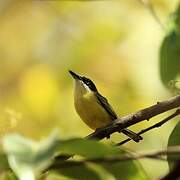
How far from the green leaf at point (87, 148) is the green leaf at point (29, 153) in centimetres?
6

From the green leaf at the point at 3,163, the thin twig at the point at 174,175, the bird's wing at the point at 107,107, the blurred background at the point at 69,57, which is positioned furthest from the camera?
the blurred background at the point at 69,57

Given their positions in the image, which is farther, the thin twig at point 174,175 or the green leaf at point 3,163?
the green leaf at point 3,163

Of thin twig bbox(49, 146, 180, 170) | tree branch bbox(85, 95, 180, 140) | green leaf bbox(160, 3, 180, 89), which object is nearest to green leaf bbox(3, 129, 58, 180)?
thin twig bbox(49, 146, 180, 170)

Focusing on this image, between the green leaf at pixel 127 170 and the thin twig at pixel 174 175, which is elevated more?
the green leaf at pixel 127 170

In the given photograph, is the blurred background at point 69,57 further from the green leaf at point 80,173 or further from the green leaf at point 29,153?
the green leaf at point 29,153

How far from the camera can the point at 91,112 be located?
1.84 m

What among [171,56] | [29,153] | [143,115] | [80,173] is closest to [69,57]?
[171,56]

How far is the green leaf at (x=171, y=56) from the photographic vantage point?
96 centimetres

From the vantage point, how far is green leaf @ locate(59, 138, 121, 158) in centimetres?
52

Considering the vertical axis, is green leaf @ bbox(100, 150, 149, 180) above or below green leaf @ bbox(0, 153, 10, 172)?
below

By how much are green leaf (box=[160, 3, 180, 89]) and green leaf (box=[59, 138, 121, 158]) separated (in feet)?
1.52

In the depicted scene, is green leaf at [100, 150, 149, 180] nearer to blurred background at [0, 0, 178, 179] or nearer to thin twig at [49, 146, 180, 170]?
thin twig at [49, 146, 180, 170]

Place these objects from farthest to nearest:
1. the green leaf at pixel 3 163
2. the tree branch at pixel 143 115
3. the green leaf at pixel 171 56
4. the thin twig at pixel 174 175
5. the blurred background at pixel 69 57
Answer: the blurred background at pixel 69 57 < the green leaf at pixel 171 56 < the tree branch at pixel 143 115 < the green leaf at pixel 3 163 < the thin twig at pixel 174 175

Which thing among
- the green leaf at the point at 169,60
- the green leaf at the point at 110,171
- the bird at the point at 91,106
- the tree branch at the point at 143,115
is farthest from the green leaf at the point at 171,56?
the bird at the point at 91,106
